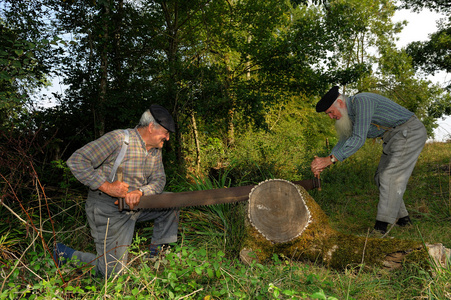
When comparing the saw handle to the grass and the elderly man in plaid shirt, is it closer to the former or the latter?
the elderly man in plaid shirt

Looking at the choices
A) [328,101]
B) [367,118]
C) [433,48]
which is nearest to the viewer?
[367,118]

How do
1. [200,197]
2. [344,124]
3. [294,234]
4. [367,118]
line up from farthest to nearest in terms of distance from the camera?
[344,124]
[367,118]
[200,197]
[294,234]

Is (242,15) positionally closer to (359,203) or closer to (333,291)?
(359,203)

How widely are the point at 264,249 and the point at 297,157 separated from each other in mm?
6489

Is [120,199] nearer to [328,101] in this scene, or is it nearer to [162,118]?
[162,118]

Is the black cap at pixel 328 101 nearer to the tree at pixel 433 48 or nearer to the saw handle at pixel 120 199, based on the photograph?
the saw handle at pixel 120 199

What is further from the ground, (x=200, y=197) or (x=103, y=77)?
(x=103, y=77)

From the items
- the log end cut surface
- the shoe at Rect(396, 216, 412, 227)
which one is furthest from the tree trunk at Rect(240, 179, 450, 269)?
the shoe at Rect(396, 216, 412, 227)

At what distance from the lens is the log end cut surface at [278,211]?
345cm

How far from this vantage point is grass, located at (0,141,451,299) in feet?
7.83

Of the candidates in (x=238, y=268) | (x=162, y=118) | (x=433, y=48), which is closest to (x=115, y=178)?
(x=162, y=118)

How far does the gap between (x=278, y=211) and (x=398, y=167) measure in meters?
1.94

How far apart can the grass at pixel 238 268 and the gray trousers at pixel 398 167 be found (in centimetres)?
49

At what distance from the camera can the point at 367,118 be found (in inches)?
157
